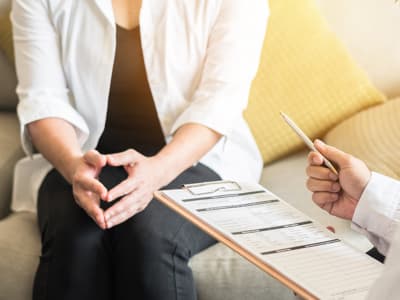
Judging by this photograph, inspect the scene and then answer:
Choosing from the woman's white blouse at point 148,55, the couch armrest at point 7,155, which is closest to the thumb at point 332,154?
the woman's white blouse at point 148,55

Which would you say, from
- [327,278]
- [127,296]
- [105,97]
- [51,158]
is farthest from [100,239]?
[327,278]

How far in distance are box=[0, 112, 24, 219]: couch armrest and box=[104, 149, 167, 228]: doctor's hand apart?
39 cm

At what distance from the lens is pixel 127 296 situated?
1225 mm

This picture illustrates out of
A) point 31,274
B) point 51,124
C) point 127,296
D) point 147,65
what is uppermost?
point 147,65

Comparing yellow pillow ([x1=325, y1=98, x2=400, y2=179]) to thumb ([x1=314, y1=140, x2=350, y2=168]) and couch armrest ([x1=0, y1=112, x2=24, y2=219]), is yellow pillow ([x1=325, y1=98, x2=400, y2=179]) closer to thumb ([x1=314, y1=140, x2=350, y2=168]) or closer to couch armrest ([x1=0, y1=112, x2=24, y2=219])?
thumb ([x1=314, y1=140, x2=350, y2=168])

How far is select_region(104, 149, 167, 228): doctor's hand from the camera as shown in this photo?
4.08 feet

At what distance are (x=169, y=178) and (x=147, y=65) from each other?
0.29 meters

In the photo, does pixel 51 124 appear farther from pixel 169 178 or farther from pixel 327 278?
pixel 327 278

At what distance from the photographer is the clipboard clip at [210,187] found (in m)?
1.10

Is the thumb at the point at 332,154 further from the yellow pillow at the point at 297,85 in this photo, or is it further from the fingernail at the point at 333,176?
the yellow pillow at the point at 297,85

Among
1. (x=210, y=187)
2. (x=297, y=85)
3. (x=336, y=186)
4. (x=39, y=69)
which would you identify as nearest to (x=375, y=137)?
(x=297, y=85)

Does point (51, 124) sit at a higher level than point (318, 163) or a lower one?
lower

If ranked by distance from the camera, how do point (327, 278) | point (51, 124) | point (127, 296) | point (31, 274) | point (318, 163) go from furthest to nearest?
point (51, 124)
point (31, 274)
point (127, 296)
point (318, 163)
point (327, 278)

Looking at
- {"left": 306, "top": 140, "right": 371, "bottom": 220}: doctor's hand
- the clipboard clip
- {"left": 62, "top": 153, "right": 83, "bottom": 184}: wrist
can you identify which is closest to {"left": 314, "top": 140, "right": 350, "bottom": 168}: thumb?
{"left": 306, "top": 140, "right": 371, "bottom": 220}: doctor's hand
